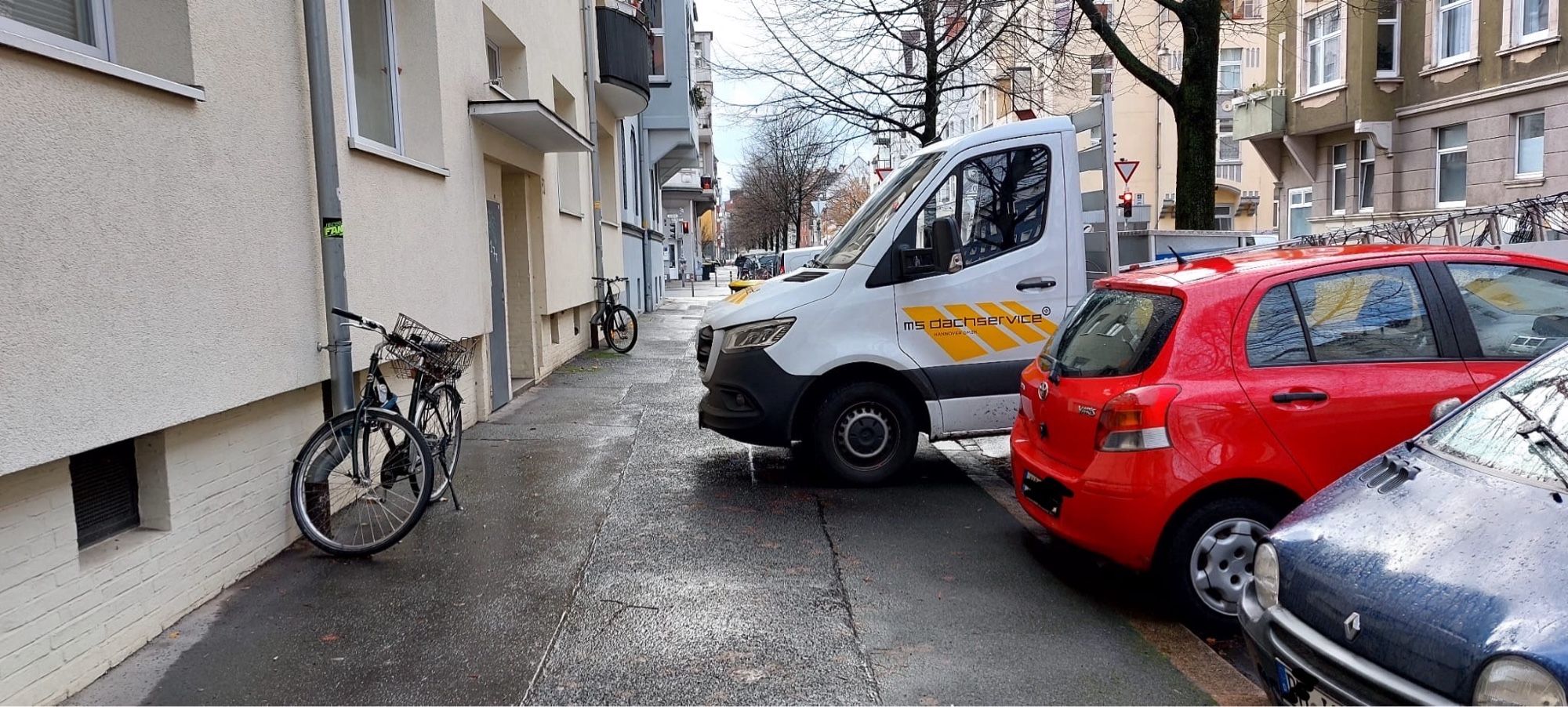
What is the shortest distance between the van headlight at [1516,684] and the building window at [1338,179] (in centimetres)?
2688

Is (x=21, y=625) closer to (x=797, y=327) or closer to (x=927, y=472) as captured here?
(x=797, y=327)

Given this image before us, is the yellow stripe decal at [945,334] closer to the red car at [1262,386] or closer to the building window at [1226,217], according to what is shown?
the red car at [1262,386]

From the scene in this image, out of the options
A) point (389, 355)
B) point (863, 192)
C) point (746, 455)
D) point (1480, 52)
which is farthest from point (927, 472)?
point (863, 192)

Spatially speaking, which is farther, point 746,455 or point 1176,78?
point 1176,78

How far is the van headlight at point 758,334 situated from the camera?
6855 mm

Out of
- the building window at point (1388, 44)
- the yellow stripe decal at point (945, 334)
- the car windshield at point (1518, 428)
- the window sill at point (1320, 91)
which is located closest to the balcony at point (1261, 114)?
the window sill at point (1320, 91)

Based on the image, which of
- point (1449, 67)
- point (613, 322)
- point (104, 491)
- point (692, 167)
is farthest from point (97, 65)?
point (692, 167)

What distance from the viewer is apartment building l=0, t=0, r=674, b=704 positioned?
3473 mm

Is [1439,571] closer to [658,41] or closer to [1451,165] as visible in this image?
[658,41]

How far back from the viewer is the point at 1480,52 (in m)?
20.8

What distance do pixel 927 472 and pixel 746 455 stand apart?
5.03 ft

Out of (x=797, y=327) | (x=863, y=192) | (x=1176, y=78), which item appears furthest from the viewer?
(x=863, y=192)

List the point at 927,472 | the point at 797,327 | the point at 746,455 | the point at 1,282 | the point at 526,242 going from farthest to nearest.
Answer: the point at 526,242 → the point at 746,455 → the point at 927,472 → the point at 797,327 → the point at 1,282

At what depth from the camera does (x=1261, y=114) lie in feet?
88.9
